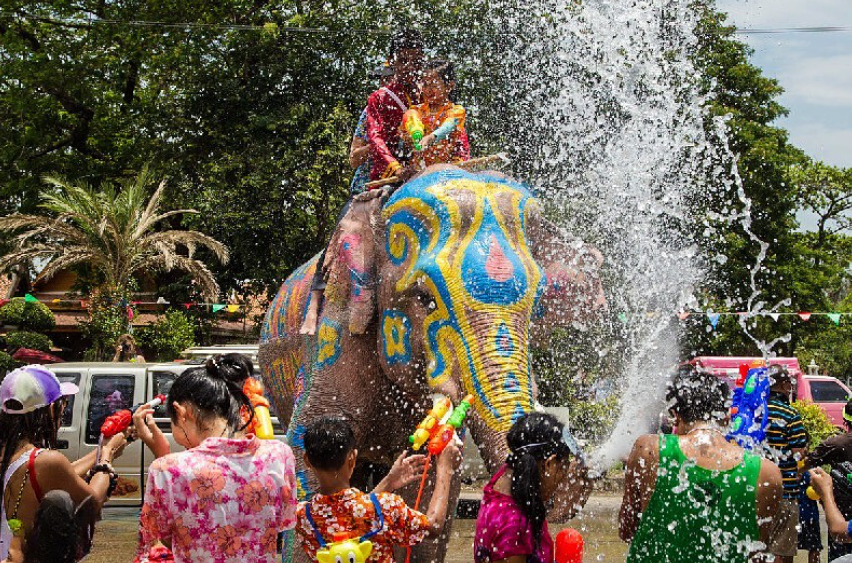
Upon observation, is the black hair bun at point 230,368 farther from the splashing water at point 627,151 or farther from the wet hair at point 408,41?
the splashing water at point 627,151

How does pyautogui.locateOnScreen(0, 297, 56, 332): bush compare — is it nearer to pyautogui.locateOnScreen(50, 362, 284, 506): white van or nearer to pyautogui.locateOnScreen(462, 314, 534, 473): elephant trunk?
pyautogui.locateOnScreen(50, 362, 284, 506): white van

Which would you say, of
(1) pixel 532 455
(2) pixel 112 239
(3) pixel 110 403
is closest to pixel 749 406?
(1) pixel 532 455

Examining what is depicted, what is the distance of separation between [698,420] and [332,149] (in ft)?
45.3

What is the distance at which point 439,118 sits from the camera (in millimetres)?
6684

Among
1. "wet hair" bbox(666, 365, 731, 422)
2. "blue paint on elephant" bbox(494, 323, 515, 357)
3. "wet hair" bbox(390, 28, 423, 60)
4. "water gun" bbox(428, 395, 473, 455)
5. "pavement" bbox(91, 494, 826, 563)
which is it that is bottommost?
"pavement" bbox(91, 494, 826, 563)

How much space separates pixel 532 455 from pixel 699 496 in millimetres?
700

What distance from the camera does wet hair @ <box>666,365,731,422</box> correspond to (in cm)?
395

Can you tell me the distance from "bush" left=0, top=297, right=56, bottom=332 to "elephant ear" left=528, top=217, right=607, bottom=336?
15.0 metres

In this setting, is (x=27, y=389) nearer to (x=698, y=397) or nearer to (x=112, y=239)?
(x=698, y=397)

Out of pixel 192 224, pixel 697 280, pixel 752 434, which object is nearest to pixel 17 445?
pixel 752 434

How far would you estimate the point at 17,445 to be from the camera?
12.7ft

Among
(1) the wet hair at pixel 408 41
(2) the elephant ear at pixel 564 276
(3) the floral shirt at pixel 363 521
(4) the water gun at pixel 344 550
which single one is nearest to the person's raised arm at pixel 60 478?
(3) the floral shirt at pixel 363 521

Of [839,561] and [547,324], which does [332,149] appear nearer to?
[547,324]

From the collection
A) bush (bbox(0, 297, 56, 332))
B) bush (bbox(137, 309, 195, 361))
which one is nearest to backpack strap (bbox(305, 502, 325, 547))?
bush (bbox(137, 309, 195, 361))
